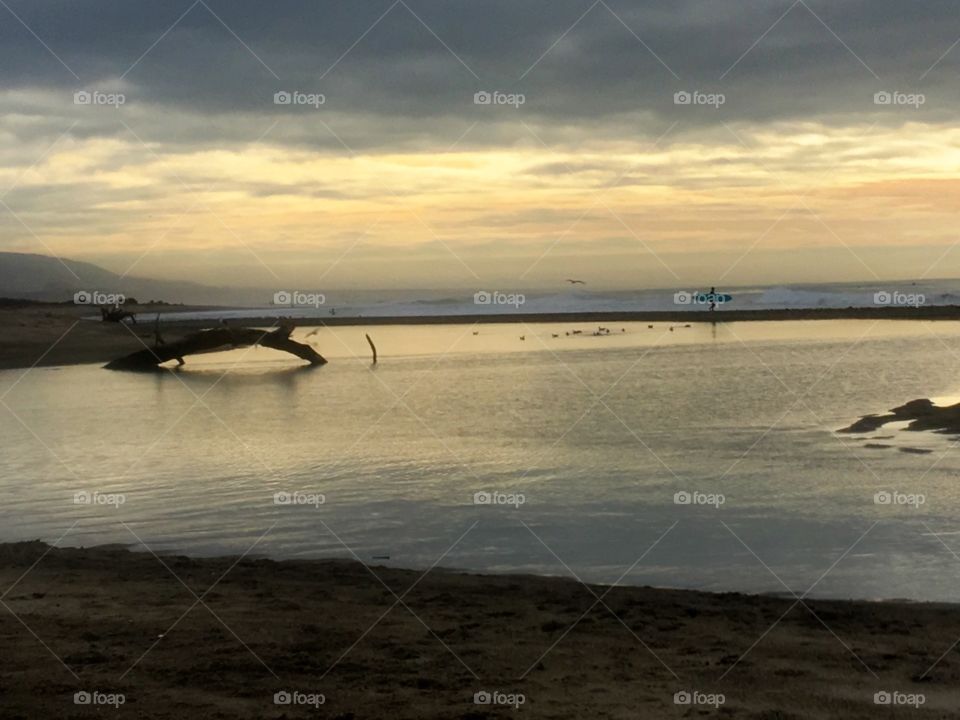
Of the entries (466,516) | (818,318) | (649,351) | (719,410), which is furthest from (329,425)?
(818,318)

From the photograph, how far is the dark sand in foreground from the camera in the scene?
22.0ft

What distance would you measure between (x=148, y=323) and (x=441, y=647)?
214ft

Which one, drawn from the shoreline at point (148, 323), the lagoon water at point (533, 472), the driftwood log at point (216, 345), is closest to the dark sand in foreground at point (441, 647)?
the lagoon water at point (533, 472)

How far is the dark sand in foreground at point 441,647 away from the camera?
264 inches

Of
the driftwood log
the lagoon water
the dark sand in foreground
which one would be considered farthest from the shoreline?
the dark sand in foreground

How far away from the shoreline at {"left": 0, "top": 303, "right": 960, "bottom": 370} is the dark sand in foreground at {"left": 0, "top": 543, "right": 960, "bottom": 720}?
35.3 m

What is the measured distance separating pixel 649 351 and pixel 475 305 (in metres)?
51.1

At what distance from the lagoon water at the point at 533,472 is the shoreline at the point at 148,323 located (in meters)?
15.6

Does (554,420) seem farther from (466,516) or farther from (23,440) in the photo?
(23,440)

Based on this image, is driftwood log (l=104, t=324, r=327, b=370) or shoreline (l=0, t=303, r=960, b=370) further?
shoreline (l=0, t=303, r=960, b=370)

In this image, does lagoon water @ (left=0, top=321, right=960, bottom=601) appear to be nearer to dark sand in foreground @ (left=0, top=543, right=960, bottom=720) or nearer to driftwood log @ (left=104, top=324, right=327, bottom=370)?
dark sand in foreground @ (left=0, top=543, right=960, bottom=720)

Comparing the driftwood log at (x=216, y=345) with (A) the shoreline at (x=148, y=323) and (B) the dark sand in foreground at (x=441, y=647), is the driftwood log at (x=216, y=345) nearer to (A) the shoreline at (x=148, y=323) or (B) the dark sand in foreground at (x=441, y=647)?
(A) the shoreline at (x=148, y=323)

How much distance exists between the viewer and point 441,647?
787cm

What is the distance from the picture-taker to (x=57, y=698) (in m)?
6.81
